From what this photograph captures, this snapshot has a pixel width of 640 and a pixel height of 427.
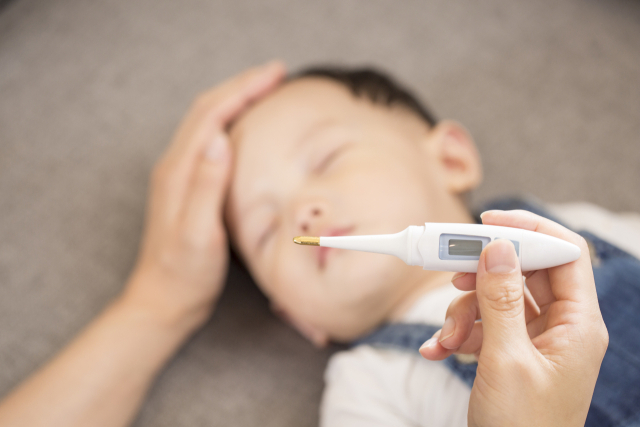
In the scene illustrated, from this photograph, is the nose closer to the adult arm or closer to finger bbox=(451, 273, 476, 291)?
the adult arm

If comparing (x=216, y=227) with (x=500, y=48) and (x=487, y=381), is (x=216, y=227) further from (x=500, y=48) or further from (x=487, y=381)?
(x=500, y=48)

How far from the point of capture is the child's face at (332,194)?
84 centimetres

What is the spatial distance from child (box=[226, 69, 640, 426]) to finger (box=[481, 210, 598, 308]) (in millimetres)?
336

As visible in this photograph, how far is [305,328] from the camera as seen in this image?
1.02 meters

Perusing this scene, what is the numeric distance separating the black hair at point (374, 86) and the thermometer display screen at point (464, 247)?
2.25 feet

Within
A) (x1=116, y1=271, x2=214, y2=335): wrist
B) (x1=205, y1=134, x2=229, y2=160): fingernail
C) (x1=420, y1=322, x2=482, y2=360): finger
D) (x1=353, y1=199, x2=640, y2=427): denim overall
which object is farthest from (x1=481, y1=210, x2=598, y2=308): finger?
(x1=116, y1=271, x2=214, y2=335): wrist

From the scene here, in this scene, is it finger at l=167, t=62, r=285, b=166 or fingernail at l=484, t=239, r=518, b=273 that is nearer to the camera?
fingernail at l=484, t=239, r=518, b=273

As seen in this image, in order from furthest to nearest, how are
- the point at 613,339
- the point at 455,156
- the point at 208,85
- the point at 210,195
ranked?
the point at 208,85, the point at 455,156, the point at 210,195, the point at 613,339

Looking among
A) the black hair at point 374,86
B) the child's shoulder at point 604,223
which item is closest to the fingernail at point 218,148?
the black hair at point 374,86

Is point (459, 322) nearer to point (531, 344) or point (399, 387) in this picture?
point (531, 344)

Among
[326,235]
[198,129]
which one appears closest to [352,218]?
[326,235]

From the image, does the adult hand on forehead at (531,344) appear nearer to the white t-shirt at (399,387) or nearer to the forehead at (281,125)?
the white t-shirt at (399,387)

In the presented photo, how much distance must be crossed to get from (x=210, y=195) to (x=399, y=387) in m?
0.56

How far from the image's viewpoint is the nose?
Answer: 85cm
